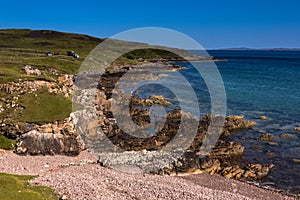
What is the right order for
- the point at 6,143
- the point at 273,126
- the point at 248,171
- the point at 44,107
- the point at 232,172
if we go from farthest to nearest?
the point at 273,126 < the point at 44,107 < the point at 248,171 < the point at 232,172 < the point at 6,143

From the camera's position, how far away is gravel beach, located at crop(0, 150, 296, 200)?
93.4 ft

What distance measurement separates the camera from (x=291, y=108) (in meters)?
76.4

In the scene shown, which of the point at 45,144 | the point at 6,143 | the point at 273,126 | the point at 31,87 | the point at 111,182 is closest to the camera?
the point at 111,182

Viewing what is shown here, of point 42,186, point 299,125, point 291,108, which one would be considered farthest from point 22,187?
point 291,108

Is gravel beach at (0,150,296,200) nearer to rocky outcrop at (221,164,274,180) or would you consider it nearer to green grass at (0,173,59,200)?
green grass at (0,173,59,200)

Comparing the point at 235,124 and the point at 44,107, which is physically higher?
the point at 44,107

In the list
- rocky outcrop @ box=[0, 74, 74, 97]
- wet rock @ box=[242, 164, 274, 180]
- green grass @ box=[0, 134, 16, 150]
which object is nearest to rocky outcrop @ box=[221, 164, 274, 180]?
wet rock @ box=[242, 164, 274, 180]

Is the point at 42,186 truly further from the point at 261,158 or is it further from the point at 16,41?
the point at 16,41

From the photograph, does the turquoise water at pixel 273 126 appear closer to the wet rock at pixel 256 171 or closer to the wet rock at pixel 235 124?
the wet rock at pixel 256 171

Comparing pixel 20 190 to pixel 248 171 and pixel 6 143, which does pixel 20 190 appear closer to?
pixel 6 143

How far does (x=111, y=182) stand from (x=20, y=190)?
8823mm

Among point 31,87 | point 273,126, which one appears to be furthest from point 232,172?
point 31,87

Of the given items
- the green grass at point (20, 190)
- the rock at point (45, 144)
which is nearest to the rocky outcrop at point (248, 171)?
the rock at point (45, 144)

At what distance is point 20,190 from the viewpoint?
82.7 ft
